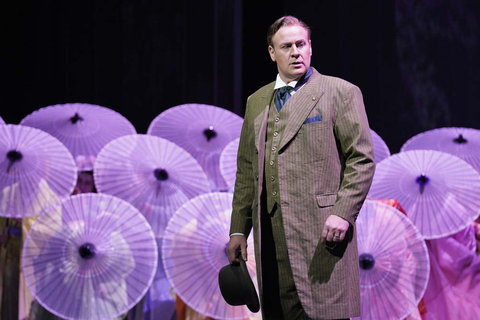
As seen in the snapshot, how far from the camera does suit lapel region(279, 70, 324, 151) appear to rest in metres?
1.73

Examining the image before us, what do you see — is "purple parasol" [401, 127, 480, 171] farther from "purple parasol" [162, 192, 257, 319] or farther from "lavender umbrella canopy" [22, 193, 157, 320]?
"lavender umbrella canopy" [22, 193, 157, 320]

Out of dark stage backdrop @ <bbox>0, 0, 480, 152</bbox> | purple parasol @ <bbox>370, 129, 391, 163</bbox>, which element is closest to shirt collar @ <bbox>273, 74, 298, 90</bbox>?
purple parasol @ <bbox>370, 129, 391, 163</bbox>

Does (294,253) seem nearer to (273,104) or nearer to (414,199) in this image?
(273,104)

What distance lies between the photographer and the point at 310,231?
167cm

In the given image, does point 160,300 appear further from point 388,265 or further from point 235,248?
point 235,248

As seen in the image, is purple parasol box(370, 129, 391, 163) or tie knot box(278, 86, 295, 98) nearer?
tie knot box(278, 86, 295, 98)

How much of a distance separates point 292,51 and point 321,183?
41cm

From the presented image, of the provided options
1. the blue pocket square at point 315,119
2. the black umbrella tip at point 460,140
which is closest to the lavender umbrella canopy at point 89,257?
the blue pocket square at point 315,119

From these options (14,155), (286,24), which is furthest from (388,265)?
(14,155)

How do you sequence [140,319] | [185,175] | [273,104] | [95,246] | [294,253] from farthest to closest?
[185,175] → [140,319] → [95,246] → [273,104] → [294,253]

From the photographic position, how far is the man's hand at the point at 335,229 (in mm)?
1588

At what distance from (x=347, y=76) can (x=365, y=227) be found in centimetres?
257

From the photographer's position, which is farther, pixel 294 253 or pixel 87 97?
pixel 87 97

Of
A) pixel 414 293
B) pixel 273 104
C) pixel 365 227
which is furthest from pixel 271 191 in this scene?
pixel 414 293
